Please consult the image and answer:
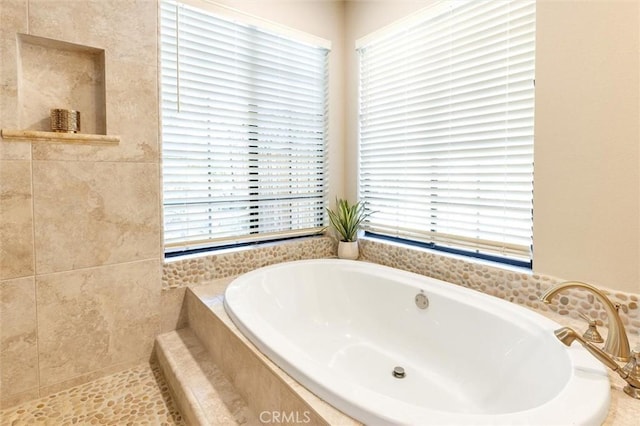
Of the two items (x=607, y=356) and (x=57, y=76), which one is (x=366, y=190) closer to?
(x=607, y=356)

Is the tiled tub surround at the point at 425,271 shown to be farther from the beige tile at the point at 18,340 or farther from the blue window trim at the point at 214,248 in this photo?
the beige tile at the point at 18,340

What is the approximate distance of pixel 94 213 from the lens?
1621mm

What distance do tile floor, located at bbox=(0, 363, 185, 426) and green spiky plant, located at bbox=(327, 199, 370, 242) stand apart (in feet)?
4.78

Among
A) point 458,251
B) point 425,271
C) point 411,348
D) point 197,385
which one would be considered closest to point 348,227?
point 425,271

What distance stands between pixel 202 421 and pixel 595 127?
193 cm

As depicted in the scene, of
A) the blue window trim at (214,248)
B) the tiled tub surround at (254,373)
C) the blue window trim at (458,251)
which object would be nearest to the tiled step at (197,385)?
the tiled tub surround at (254,373)

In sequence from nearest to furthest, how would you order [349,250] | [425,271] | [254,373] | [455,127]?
[254,373] < [455,127] < [425,271] < [349,250]

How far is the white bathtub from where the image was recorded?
86 cm

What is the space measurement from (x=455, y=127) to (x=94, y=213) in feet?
6.62

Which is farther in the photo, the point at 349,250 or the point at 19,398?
the point at 349,250

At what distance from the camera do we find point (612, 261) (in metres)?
1.29

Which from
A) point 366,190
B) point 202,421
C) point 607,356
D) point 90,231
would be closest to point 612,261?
point 607,356

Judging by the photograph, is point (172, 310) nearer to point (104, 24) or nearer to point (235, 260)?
point (235, 260)

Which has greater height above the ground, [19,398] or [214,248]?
[214,248]
